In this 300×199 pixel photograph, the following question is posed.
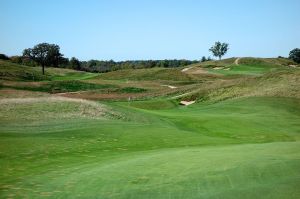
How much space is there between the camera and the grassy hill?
1263 centimetres

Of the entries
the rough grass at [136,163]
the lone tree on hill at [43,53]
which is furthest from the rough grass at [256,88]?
the lone tree on hill at [43,53]

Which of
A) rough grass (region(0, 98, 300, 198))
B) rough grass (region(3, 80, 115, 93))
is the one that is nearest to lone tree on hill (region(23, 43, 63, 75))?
rough grass (region(3, 80, 115, 93))

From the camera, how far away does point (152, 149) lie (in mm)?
23219

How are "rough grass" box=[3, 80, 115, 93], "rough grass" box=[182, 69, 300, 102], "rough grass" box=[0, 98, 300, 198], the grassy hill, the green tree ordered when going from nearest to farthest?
"rough grass" box=[0, 98, 300, 198]
the grassy hill
"rough grass" box=[182, 69, 300, 102]
"rough grass" box=[3, 80, 115, 93]
the green tree

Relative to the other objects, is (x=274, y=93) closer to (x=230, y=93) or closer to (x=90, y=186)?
(x=230, y=93)

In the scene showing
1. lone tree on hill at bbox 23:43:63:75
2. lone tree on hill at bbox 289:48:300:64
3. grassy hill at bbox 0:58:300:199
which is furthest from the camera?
lone tree on hill at bbox 289:48:300:64

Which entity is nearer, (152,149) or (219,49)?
(152,149)

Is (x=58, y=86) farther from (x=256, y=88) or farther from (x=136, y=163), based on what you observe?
(x=136, y=163)

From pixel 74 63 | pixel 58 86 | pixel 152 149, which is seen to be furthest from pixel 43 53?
pixel 152 149

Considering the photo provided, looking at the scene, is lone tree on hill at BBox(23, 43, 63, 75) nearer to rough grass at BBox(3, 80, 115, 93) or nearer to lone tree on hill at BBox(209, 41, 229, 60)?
rough grass at BBox(3, 80, 115, 93)

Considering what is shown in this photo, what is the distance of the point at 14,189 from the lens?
1391cm

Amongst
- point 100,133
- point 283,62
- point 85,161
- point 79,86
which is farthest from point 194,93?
point 283,62

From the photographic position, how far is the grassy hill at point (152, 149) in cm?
1263

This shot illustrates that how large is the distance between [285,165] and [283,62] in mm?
132072
